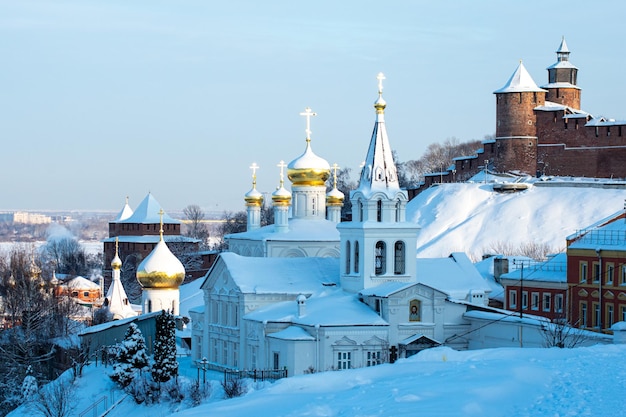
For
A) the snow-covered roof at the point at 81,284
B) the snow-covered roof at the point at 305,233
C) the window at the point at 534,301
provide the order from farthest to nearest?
1. the snow-covered roof at the point at 81,284
2. the snow-covered roof at the point at 305,233
3. the window at the point at 534,301

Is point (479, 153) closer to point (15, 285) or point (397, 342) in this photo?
point (15, 285)

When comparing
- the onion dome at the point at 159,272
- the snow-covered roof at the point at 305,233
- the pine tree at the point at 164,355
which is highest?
the snow-covered roof at the point at 305,233

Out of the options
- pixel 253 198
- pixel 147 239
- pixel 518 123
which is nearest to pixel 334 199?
pixel 253 198

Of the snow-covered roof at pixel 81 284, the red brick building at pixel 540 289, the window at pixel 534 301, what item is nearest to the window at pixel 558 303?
the red brick building at pixel 540 289

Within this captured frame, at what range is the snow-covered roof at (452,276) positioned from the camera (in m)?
26.5

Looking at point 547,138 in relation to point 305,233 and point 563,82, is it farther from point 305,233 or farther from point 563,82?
point 305,233

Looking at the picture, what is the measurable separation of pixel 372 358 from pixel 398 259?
8.42ft

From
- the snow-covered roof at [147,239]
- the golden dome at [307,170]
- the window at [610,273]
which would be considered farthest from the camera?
the snow-covered roof at [147,239]

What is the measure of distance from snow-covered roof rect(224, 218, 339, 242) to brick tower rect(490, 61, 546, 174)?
83.7 ft

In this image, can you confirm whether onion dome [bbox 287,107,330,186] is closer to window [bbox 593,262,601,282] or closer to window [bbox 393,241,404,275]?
window [bbox 393,241,404,275]

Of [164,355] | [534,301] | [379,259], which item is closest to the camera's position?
[164,355]

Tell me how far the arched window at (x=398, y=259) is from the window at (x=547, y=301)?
3.49m

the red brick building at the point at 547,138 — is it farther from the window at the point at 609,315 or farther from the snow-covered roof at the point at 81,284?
the window at the point at 609,315

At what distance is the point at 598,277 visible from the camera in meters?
23.5
